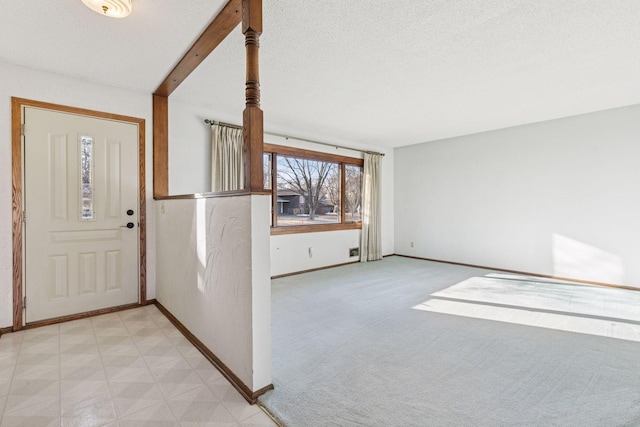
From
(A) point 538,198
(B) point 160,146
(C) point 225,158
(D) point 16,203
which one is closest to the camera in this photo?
(D) point 16,203

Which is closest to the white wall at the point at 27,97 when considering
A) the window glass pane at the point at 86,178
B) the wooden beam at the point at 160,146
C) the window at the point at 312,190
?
the wooden beam at the point at 160,146

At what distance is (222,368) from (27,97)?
2888 mm

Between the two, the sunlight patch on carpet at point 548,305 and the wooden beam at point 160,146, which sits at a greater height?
the wooden beam at point 160,146

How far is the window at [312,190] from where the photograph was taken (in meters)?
4.65

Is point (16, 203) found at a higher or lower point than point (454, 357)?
higher

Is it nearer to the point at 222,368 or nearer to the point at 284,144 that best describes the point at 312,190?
the point at 284,144

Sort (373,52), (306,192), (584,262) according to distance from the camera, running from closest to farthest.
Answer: (373,52) → (584,262) → (306,192)

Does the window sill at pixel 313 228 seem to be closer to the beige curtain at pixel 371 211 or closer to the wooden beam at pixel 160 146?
the beige curtain at pixel 371 211

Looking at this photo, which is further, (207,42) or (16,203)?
(16,203)

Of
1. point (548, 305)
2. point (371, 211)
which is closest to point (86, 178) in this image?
point (371, 211)

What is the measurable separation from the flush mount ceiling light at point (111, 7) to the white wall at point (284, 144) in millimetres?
1708

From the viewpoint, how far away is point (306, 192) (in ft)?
16.7

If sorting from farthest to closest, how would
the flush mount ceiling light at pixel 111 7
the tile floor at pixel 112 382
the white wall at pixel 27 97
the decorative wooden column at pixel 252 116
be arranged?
the white wall at pixel 27 97
the flush mount ceiling light at pixel 111 7
the decorative wooden column at pixel 252 116
the tile floor at pixel 112 382

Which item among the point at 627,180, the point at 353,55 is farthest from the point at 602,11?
the point at 627,180
